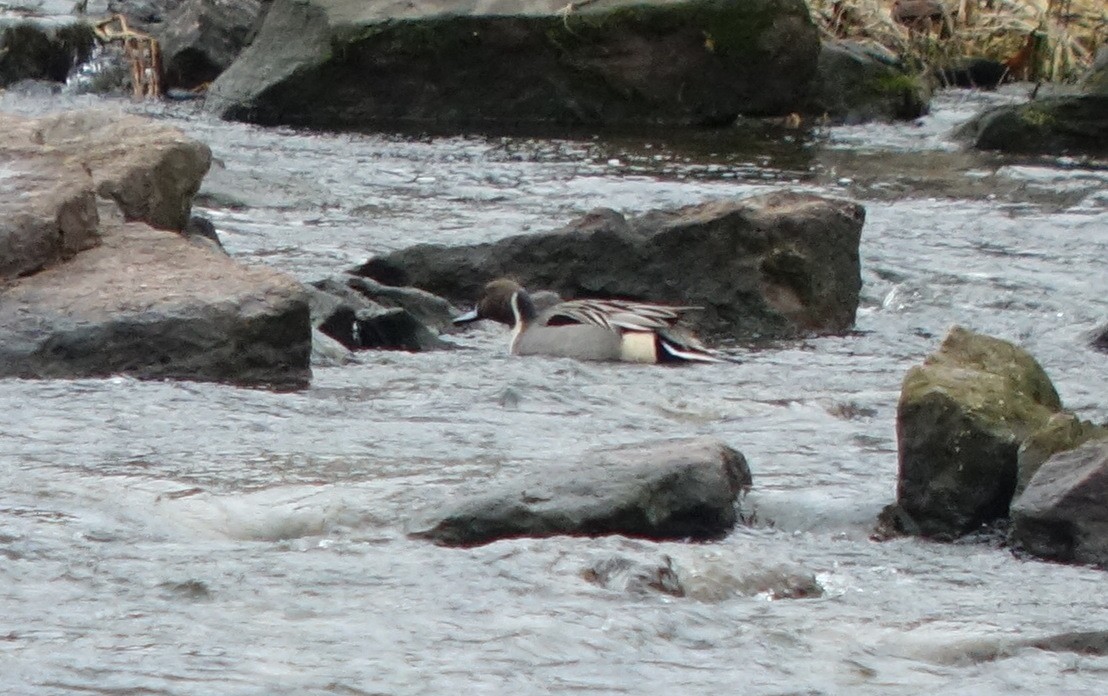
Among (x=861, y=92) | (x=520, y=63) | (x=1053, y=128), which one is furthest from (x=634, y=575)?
(x=861, y=92)

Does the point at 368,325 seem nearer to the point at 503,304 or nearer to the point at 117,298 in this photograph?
the point at 503,304

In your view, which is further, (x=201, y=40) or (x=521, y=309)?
(x=201, y=40)

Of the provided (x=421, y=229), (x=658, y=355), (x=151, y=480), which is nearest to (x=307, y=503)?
(x=151, y=480)

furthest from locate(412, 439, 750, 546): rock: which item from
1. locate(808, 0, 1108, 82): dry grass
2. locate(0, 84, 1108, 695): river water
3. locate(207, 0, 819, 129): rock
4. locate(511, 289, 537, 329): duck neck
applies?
locate(808, 0, 1108, 82): dry grass

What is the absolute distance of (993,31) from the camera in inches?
660

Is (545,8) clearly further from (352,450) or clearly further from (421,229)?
(352,450)

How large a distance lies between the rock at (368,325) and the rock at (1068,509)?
3116 millimetres

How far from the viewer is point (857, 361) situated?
7.52 meters

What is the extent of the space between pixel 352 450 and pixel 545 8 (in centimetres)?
874

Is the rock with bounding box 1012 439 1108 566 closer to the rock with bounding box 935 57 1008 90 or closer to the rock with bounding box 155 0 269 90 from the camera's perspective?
the rock with bounding box 155 0 269 90

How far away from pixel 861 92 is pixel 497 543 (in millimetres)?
10750

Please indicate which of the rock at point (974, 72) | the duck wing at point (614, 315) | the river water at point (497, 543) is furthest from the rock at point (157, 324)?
the rock at point (974, 72)

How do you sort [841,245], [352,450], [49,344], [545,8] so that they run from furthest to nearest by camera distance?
[545,8], [841,245], [49,344], [352,450]

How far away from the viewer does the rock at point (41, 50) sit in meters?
15.3
